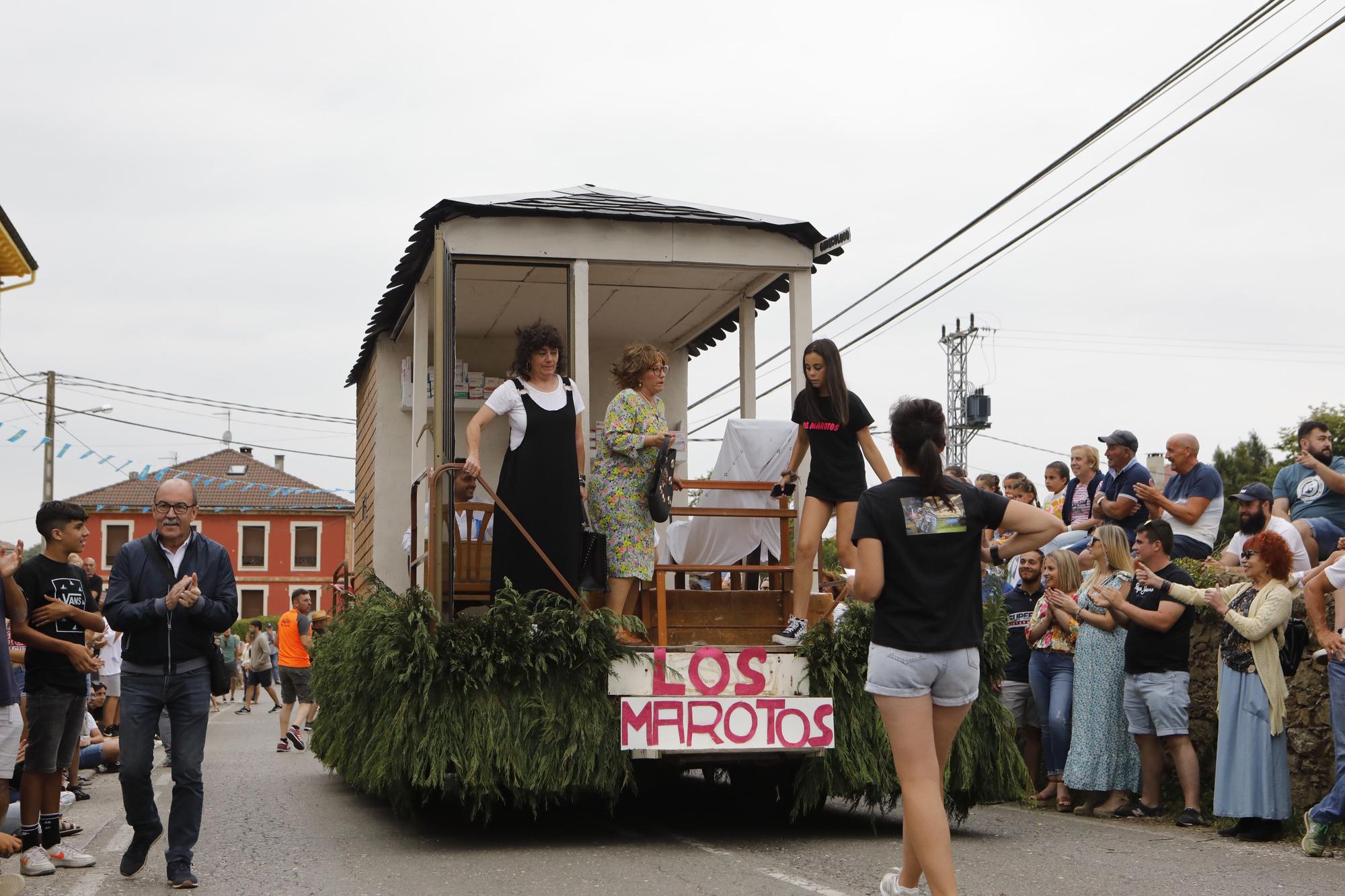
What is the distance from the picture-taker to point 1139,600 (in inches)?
357

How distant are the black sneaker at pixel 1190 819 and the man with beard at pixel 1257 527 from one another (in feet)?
5.27

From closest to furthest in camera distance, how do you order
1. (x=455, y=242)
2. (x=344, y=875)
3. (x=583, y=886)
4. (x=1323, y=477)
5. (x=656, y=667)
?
(x=583, y=886)
(x=344, y=875)
(x=656, y=667)
(x=455, y=242)
(x=1323, y=477)

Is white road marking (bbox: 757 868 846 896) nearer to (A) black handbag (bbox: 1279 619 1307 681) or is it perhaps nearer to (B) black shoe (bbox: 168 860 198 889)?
(B) black shoe (bbox: 168 860 198 889)

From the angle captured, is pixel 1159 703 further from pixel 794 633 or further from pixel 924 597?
pixel 924 597

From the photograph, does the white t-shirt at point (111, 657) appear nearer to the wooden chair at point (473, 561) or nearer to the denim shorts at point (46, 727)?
the wooden chair at point (473, 561)

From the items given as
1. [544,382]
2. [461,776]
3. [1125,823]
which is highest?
[544,382]

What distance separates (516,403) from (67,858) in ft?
11.0

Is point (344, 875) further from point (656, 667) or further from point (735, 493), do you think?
point (735, 493)

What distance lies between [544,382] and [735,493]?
1496 millimetres

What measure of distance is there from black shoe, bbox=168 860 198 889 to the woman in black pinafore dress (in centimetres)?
197

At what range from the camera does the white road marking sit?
591 centimetres

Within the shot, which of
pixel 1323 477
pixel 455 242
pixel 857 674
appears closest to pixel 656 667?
pixel 857 674

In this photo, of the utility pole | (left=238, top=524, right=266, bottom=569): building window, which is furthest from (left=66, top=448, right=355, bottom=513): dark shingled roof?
the utility pole

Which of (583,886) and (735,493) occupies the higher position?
(735,493)
